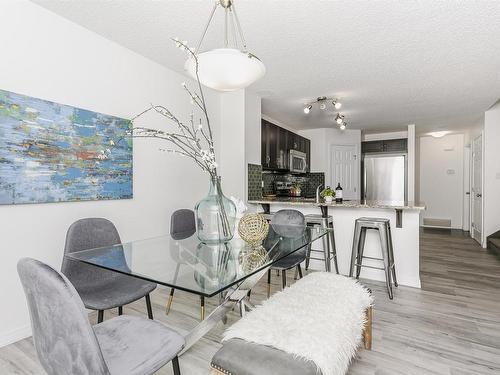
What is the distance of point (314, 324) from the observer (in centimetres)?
130

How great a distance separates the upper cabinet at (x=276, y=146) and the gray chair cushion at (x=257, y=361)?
11.0 ft

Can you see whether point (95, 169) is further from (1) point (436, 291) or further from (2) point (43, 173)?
(1) point (436, 291)

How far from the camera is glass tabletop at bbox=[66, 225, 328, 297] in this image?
4.06 feet

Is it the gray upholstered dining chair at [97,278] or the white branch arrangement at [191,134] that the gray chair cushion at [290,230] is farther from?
the gray upholstered dining chair at [97,278]

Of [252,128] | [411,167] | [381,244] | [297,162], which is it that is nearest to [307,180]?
[297,162]

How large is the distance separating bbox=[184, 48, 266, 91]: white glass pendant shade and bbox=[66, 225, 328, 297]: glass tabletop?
1.02 m

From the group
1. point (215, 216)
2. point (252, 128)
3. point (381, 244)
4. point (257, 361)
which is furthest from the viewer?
point (252, 128)

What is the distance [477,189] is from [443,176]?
1517 millimetres

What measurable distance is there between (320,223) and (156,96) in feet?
7.84

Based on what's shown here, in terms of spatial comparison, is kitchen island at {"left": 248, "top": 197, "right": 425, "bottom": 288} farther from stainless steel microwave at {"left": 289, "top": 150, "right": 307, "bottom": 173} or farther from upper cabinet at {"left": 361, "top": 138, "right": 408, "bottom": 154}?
upper cabinet at {"left": 361, "top": 138, "right": 408, "bottom": 154}

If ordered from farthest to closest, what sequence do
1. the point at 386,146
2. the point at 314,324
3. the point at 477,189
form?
the point at 386,146 < the point at 477,189 < the point at 314,324

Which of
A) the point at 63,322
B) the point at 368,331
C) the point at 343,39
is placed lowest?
the point at 368,331

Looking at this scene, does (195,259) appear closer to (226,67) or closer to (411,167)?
(226,67)

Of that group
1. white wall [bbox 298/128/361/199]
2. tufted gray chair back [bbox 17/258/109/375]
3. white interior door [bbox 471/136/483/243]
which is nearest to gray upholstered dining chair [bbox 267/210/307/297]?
tufted gray chair back [bbox 17/258/109/375]
